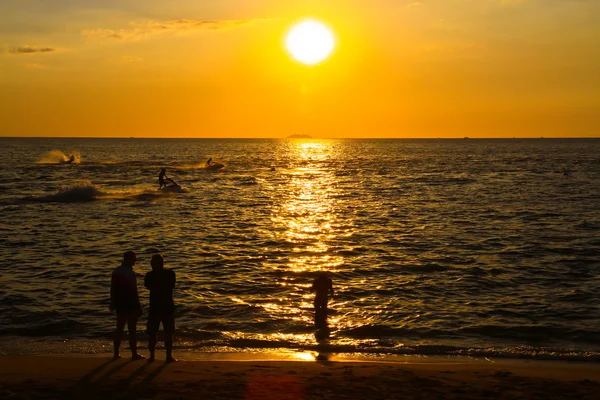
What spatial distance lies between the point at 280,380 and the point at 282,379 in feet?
0.23

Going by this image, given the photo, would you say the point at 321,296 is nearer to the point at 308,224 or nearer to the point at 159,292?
the point at 159,292

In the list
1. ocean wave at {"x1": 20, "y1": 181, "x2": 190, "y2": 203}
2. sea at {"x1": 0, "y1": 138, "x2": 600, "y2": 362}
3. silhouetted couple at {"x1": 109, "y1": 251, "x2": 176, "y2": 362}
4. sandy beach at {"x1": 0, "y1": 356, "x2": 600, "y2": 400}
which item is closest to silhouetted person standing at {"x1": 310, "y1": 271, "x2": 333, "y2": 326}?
sea at {"x1": 0, "y1": 138, "x2": 600, "y2": 362}

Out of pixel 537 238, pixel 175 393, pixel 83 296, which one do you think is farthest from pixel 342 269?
pixel 175 393

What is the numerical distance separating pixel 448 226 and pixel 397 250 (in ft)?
28.9

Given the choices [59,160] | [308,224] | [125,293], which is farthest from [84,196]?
[59,160]

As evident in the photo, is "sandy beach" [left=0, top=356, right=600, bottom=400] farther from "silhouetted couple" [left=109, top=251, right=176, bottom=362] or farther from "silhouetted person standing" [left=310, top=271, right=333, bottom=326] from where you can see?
"silhouetted person standing" [left=310, top=271, right=333, bottom=326]

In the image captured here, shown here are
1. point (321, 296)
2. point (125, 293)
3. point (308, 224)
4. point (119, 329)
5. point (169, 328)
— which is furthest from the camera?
point (308, 224)

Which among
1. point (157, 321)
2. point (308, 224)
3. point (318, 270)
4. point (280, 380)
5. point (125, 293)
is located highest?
point (308, 224)

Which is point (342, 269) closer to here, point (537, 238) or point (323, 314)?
point (323, 314)

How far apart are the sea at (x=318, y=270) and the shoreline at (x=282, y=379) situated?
1.68 metres

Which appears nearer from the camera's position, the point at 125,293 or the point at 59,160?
the point at 125,293

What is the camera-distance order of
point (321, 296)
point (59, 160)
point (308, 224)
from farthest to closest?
point (59, 160) < point (308, 224) < point (321, 296)

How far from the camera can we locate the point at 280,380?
36.4ft

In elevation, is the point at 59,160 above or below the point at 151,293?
above
